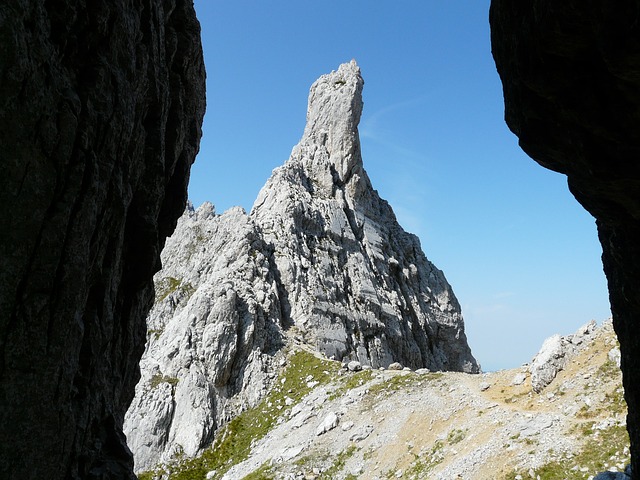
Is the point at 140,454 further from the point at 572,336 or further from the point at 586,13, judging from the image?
the point at 586,13

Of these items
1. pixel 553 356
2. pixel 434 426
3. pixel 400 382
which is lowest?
pixel 434 426

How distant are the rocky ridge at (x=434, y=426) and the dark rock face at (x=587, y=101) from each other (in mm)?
9188

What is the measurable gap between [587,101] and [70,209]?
13.1 metres

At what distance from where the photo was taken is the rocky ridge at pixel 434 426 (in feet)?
87.8

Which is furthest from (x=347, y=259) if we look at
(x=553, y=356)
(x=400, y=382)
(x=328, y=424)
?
(x=553, y=356)

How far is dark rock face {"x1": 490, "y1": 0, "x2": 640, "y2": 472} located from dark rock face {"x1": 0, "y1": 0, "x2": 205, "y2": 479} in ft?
36.0

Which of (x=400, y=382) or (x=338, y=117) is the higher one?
(x=338, y=117)

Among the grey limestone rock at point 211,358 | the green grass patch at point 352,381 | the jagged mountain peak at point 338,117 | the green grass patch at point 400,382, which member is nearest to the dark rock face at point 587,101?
the green grass patch at point 400,382

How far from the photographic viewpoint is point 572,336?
124 ft

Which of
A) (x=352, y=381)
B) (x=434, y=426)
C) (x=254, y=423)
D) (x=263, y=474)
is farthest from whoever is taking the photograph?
(x=254, y=423)

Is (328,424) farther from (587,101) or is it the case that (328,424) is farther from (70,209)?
(70,209)

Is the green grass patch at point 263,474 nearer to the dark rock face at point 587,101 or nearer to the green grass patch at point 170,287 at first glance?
the dark rock face at point 587,101

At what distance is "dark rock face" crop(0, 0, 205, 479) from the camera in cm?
922

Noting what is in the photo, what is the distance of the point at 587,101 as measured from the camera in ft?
42.7
